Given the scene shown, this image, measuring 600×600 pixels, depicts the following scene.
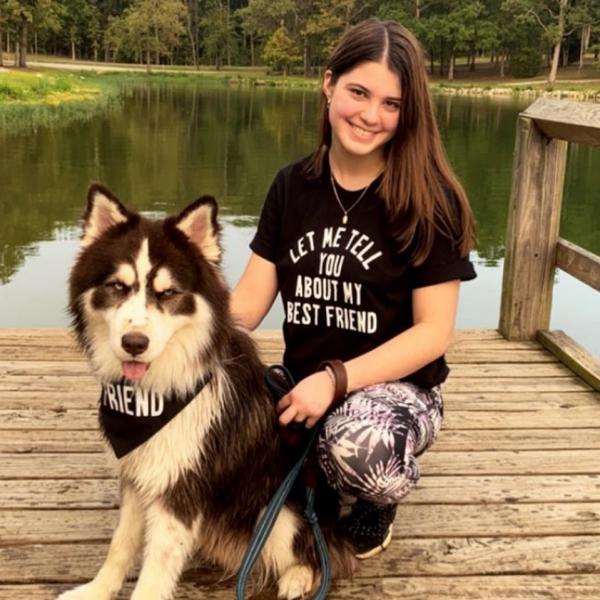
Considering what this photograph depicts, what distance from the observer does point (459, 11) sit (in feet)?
196

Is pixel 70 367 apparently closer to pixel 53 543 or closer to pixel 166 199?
pixel 53 543

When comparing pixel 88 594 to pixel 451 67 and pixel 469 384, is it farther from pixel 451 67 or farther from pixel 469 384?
pixel 451 67

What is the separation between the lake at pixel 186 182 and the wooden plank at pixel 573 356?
2087 millimetres

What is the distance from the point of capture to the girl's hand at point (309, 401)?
225 cm

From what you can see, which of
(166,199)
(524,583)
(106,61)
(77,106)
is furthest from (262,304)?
(106,61)

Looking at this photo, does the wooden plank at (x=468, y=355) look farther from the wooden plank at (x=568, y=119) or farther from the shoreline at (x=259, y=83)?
the shoreline at (x=259, y=83)

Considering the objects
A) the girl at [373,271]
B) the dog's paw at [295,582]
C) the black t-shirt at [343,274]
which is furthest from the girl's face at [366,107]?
the dog's paw at [295,582]

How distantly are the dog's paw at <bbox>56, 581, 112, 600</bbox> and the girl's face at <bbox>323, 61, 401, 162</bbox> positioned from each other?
5.16 feet

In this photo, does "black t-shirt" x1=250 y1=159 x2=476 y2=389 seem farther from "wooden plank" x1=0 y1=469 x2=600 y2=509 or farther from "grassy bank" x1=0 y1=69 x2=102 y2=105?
"grassy bank" x1=0 y1=69 x2=102 y2=105

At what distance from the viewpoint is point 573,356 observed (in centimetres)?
435

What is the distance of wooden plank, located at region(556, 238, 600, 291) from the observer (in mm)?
4098

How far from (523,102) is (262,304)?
42.6 meters

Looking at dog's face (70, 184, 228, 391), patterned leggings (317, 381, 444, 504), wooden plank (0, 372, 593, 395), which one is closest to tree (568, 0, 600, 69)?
wooden plank (0, 372, 593, 395)

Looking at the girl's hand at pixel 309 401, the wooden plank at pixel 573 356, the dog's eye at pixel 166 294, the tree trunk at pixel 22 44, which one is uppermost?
the tree trunk at pixel 22 44
